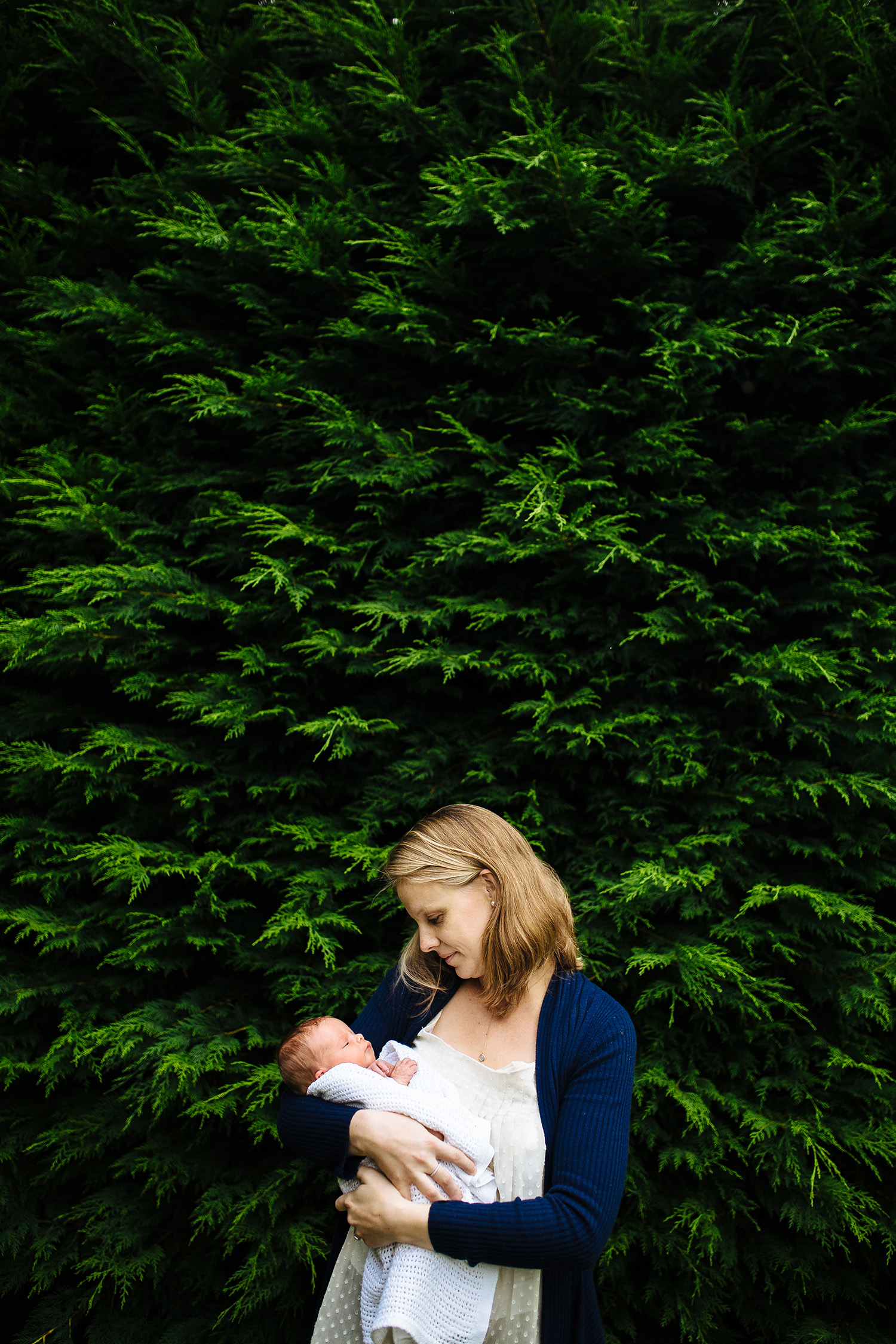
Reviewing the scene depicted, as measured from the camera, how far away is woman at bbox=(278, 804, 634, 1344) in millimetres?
1373

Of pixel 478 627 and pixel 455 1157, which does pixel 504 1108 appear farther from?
pixel 478 627

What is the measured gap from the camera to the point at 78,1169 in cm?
271

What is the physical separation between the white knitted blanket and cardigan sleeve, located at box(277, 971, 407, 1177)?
0.15ft

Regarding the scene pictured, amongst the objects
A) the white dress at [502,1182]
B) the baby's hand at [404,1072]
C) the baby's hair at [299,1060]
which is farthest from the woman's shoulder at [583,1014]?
the baby's hair at [299,1060]

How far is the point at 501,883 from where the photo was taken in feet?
5.44

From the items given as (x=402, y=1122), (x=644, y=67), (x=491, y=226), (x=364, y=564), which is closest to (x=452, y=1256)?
(x=402, y=1122)

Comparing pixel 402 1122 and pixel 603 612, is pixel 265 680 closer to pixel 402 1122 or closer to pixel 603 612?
pixel 603 612

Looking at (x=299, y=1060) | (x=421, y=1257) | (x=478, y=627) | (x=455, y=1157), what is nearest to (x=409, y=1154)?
(x=455, y=1157)

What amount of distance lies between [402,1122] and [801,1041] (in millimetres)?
1565

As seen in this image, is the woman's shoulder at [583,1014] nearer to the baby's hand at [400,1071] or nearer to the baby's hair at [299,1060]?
the baby's hand at [400,1071]

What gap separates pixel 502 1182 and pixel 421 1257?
0.21 m

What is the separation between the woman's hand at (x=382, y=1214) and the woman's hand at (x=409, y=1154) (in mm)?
24

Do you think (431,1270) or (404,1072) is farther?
(404,1072)

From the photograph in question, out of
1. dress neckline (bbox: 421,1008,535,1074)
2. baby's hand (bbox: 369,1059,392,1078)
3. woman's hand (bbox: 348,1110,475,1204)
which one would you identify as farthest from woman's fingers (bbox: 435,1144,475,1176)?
baby's hand (bbox: 369,1059,392,1078)
